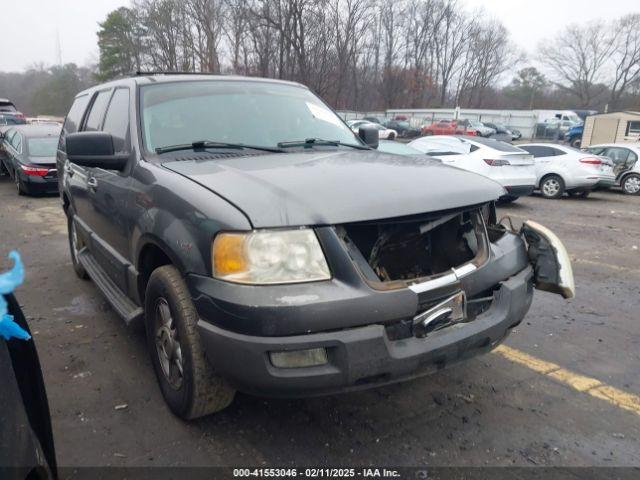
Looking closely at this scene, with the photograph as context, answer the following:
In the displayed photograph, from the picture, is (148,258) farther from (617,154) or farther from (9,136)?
(617,154)

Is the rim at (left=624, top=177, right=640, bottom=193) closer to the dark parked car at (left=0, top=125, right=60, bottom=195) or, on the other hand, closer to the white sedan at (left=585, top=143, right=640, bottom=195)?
the white sedan at (left=585, top=143, right=640, bottom=195)

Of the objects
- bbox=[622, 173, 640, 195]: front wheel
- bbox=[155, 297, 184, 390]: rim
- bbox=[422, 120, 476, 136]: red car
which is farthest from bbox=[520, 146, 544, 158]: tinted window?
bbox=[422, 120, 476, 136]: red car

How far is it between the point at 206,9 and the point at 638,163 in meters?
35.4

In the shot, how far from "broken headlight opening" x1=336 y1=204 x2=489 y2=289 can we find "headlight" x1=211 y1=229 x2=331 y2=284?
168mm

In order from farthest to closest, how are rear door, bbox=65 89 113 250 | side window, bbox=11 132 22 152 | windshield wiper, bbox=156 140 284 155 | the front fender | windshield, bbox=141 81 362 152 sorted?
side window, bbox=11 132 22 152 < rear door, bbox=65 89 113 250 < windshield, bbox=141 81 362 152 < windshield wiper, bbox=156 140 284 155 < the front fender

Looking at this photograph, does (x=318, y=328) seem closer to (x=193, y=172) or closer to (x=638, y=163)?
(x=193, y=172)

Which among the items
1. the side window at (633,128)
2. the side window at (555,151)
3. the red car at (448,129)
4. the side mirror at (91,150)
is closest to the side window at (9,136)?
the side mirror at (91,150)

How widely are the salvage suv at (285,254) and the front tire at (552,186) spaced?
1148 cm

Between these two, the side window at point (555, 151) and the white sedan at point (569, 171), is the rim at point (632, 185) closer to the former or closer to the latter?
the white sedan at point (569, 171)

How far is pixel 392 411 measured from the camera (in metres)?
2.85

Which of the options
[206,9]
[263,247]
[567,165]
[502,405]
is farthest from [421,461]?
[206,9]

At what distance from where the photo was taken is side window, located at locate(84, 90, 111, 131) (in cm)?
404

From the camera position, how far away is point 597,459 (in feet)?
8.12

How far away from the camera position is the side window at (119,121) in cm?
328
